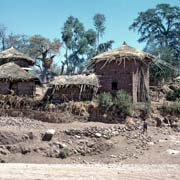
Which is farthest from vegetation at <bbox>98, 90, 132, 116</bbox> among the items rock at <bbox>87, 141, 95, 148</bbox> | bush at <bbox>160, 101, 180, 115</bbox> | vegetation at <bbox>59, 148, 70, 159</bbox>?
vegetation at <bbox>59, 148, 70, 159</bbox>

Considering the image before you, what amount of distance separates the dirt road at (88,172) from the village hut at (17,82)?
1562 centimetres

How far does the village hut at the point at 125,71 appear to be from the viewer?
1572 inches

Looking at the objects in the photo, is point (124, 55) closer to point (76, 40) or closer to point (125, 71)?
point (125, 71)

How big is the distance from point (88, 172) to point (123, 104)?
1316 cm

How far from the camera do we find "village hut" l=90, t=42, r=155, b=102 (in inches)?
1572

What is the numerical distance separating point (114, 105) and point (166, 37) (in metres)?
33.1

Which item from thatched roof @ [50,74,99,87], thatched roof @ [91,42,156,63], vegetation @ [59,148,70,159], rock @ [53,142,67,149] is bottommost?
vegetation @ [59,148,70,159]

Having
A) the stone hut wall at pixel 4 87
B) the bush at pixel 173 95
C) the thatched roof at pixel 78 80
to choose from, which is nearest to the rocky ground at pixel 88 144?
the thatched roof at pixel 78 80

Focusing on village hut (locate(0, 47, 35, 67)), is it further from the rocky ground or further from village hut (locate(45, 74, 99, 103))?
the rocky ground

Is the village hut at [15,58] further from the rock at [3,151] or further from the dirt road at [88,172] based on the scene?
the dirt road at [88,172]

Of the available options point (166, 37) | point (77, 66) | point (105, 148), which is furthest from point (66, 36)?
point (105, 148)

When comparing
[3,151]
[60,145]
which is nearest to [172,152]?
[60,145]

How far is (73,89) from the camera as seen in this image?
39938 mm

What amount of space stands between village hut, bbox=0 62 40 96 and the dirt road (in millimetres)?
15616
